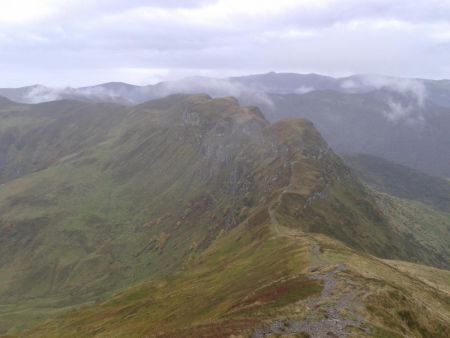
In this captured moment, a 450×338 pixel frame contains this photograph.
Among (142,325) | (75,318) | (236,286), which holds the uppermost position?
(236,286)

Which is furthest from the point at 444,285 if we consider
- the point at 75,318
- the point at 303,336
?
the point at 75,318

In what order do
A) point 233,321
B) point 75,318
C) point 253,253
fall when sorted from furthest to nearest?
point 75,318, point 253,253, point 233,321

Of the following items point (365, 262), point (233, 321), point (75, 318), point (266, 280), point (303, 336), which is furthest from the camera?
point (75, 318)

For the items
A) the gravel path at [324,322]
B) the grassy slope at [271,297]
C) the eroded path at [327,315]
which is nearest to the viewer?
the gravel path at [324,322]

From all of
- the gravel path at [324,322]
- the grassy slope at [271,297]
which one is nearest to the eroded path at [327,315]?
the gravel path at [324,322]

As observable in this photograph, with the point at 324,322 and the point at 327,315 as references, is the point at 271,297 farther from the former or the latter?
the point at 324,322

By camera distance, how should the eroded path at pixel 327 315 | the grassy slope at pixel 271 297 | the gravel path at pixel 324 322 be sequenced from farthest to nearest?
the grassy slope at pixel 271 297 < the eroded path at pixel 327 315 < the gravel path at pixel 324 322

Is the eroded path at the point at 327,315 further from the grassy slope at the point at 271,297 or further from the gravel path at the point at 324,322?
the grassy slope at the point at 271,297

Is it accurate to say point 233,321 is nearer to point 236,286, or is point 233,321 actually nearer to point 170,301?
point 236,286

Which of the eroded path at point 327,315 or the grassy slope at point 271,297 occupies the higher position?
the eroded path at point 327,315

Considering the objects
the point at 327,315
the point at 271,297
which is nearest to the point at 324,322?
the point at 327,315

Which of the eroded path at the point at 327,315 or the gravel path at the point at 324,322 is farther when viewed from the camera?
the eroded path at the point at 327,315
